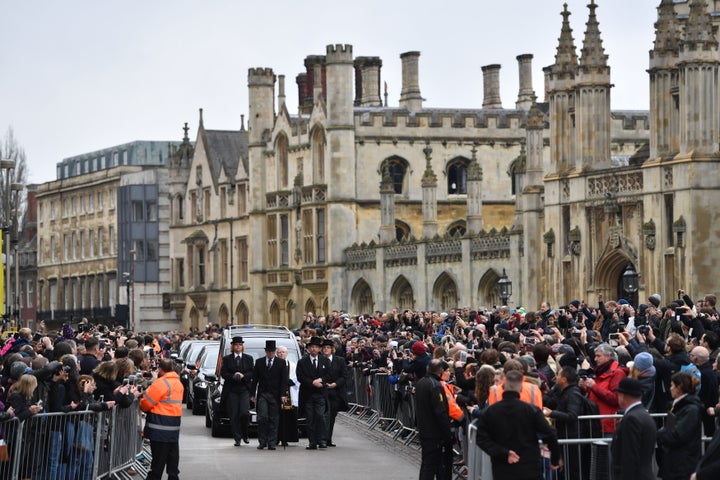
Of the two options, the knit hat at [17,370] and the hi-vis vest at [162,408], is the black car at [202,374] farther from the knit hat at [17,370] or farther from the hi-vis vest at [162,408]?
the knit hat at [17,370]

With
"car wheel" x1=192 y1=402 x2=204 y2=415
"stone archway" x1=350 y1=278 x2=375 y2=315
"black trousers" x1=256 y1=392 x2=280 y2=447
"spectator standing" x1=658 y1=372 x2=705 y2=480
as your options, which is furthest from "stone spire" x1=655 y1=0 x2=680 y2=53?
"spectator standing" x1=658 y1=372 x2=705 y2=480

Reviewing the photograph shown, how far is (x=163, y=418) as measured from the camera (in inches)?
794

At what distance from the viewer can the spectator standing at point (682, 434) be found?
46.9ft

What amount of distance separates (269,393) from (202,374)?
7.86 m

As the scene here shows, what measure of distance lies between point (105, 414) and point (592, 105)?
27.3 metres

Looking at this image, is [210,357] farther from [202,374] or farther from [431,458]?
[431,458]

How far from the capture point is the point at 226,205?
79812mm

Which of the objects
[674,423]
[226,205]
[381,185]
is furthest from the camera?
[226,205]

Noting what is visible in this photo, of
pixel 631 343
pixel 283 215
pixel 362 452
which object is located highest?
pixel 283 215

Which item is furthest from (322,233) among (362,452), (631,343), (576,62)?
(631,343)

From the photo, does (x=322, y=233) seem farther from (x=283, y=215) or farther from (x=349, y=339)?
(x=349, y=339)

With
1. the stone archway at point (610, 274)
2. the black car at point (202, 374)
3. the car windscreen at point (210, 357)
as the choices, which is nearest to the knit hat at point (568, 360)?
the black car at point (202, 374)

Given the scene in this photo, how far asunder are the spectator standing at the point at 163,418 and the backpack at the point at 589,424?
5664mm

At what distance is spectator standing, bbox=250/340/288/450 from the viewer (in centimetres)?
2589
